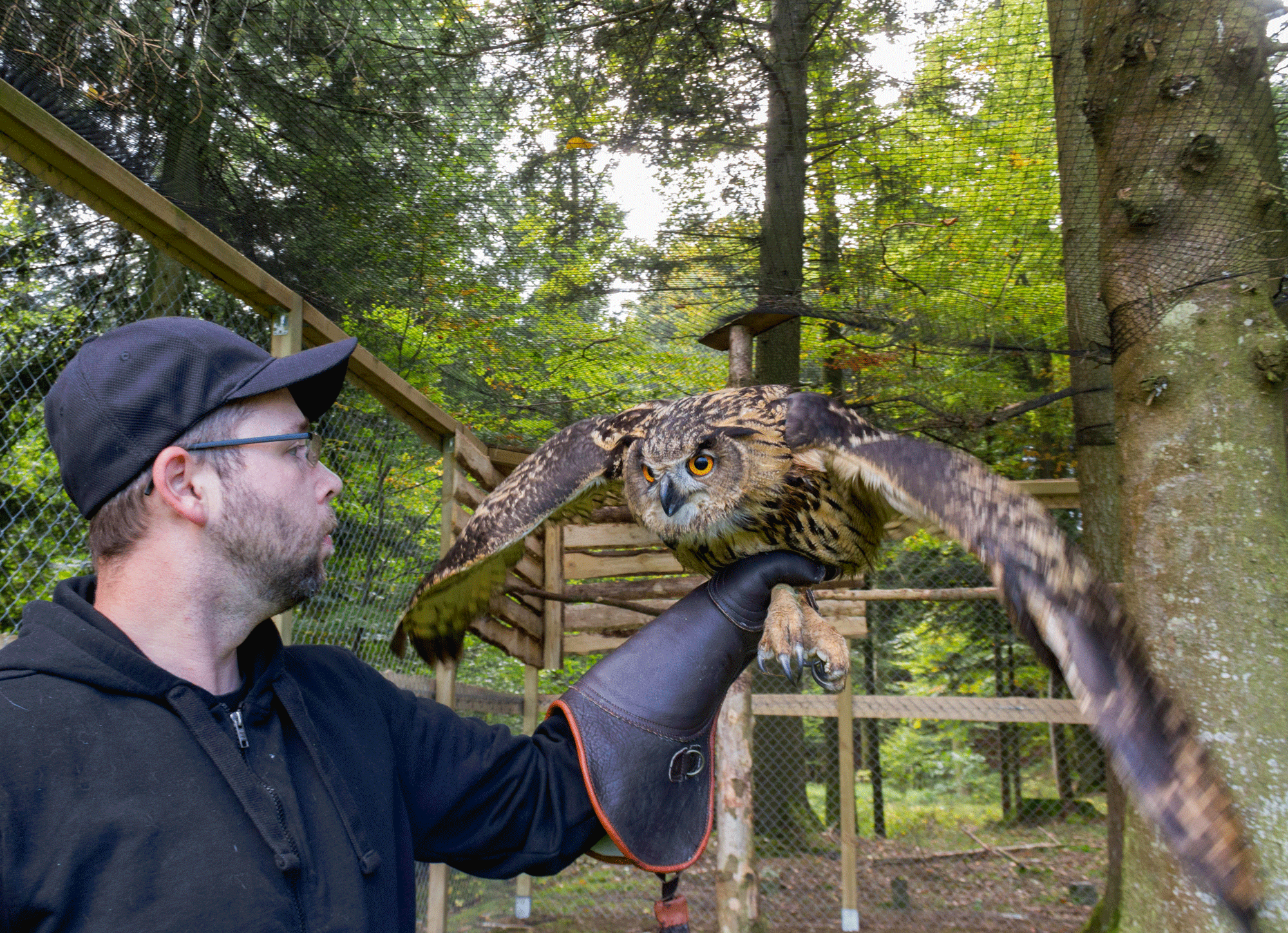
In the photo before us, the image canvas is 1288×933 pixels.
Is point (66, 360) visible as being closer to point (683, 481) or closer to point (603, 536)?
point (683, 481)

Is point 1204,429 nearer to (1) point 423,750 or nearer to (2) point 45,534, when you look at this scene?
(1) point 423,750

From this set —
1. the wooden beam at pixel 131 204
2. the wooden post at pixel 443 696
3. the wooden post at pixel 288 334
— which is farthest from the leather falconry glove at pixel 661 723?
the wooden post at pixel 443 696

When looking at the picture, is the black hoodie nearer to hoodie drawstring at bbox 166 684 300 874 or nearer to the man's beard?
hoodie drawstring at bbox 166 684 300 874

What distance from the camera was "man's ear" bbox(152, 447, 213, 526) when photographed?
1.25m

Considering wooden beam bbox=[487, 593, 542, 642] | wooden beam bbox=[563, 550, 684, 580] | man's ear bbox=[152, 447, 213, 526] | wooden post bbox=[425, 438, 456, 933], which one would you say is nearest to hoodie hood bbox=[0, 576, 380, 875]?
man's ear bbox=[152, 447, 213, 526]

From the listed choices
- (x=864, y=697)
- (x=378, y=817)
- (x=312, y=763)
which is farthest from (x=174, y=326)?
(x=864, y=697)

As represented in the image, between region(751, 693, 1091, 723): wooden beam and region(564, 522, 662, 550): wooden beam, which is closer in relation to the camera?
region(751, 693, 1091, 723): wooden beam

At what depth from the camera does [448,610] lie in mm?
2750

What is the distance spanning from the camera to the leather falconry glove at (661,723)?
1.65m

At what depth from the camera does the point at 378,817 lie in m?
1.36

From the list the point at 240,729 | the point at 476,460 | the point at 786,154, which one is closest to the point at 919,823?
the point at 476,460

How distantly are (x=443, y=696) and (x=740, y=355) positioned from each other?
198 centimetres

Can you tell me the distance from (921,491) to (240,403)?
1.31 m

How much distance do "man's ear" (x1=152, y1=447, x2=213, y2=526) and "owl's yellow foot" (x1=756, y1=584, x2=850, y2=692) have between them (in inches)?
50.6
